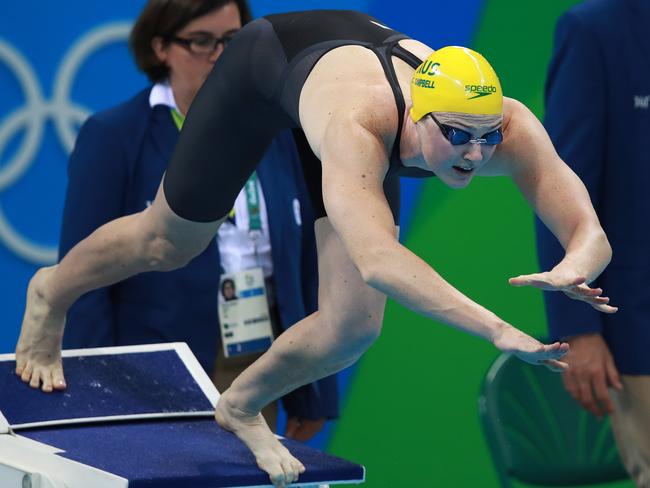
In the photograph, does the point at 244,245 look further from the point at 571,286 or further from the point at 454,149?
the point at 571,286

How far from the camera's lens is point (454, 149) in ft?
10.4

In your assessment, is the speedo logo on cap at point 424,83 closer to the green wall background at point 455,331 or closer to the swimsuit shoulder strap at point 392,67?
the swimsuit shoulder strap at point 392,67

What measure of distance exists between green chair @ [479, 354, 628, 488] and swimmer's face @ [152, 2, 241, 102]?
1.38m

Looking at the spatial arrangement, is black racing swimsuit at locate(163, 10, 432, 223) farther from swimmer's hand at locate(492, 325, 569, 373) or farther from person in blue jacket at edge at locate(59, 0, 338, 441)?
swimmer's hand at locate(492, 325, 569, 373)

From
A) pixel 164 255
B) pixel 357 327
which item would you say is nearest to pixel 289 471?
pixel 357 327

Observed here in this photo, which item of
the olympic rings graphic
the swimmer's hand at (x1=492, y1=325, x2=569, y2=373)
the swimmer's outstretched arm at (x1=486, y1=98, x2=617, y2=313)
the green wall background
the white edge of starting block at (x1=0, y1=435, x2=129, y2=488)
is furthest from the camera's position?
the green wall background

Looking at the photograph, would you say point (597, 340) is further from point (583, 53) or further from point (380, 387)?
point (380, 387)

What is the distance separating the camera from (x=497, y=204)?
6.41 m

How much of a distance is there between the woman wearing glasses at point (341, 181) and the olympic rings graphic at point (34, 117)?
1379 mm

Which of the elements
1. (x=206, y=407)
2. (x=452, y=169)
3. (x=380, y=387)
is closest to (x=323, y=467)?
(x=206, y=407)

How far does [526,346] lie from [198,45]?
6.92 ft

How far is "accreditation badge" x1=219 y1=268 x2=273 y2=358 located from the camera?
4477mm

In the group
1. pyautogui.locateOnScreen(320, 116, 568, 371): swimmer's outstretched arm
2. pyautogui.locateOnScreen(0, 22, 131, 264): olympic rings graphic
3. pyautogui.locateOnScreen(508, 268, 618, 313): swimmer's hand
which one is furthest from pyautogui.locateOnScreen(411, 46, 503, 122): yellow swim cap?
pyautogui.locateOnScreen(0, 22, 131, 264): olympic rings graphic

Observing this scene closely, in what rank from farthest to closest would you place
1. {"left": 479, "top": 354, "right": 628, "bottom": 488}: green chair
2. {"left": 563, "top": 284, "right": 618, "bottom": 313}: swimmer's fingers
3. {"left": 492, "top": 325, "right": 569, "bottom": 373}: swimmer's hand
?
1. {"left": 479, "top": 354, "right": 628, "bottom": 488}: green chair
2. {"left": 563, "top": 284, "right": 618, "bottom": 313}: swimmer's fingers
3. {"left": 492, "top": 325, "right": 569, "bottom": 373}: swimmer's hand
